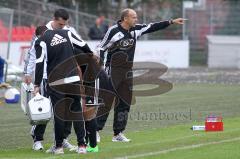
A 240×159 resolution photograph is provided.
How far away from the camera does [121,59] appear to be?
14.1m

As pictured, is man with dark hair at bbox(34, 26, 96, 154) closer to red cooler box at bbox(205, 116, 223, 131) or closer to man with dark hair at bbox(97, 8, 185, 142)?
man with dark hair at bbox(97, 8, 185, 142)

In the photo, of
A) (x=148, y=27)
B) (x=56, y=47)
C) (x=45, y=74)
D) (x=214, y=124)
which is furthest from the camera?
(x=214, y=124)

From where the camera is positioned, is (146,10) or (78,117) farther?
(146,10)

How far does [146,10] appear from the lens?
4272 centimetres

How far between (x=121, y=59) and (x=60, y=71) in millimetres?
2138

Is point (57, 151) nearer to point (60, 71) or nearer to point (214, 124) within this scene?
point (60, 71)

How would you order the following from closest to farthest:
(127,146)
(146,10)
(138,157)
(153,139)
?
(138,157) < (127,146) < (153,139) < (146,10)

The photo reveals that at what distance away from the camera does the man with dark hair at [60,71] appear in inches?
476

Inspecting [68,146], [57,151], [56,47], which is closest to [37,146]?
[68,146]

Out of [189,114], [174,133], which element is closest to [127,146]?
[174,133]

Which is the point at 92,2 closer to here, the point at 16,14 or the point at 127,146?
the point at 16,14

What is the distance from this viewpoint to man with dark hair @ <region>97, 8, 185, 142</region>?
1399 cm

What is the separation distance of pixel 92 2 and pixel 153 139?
29329 millimetres

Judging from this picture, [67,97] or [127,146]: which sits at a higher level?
[67,97]
